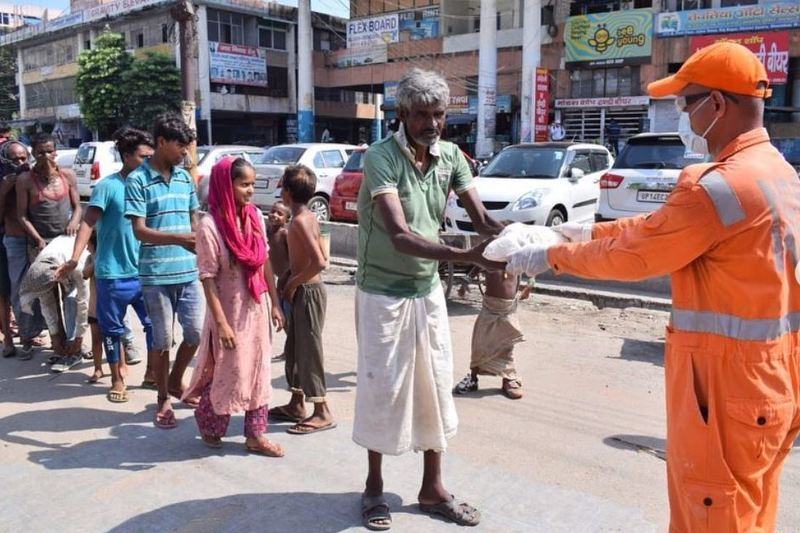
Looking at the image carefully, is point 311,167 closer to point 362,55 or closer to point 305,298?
point 305,298

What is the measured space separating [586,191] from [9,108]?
55.7 m

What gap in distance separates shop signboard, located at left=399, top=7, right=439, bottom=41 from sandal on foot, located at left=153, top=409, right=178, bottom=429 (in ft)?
97.8

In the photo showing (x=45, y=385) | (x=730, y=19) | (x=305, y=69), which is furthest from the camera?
(x=305, y=69)

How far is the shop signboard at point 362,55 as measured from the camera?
33938 mm

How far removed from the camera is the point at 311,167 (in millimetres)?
13656

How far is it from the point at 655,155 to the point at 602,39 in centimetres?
1793

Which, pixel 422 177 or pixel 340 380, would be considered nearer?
pixel 422 177

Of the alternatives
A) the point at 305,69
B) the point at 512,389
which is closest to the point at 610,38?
the point at 305,69

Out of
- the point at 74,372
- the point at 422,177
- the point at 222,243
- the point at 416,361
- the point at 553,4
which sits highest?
the point at 553,4

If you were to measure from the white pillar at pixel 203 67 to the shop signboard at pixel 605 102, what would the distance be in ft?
63.6

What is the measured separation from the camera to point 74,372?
5590 millimetres

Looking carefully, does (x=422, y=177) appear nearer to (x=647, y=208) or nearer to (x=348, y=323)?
(x=348, y=323)

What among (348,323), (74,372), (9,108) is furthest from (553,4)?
(9,108)

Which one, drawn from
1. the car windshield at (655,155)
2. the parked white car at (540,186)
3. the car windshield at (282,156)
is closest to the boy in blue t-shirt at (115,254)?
the parked white car at (540,186)
